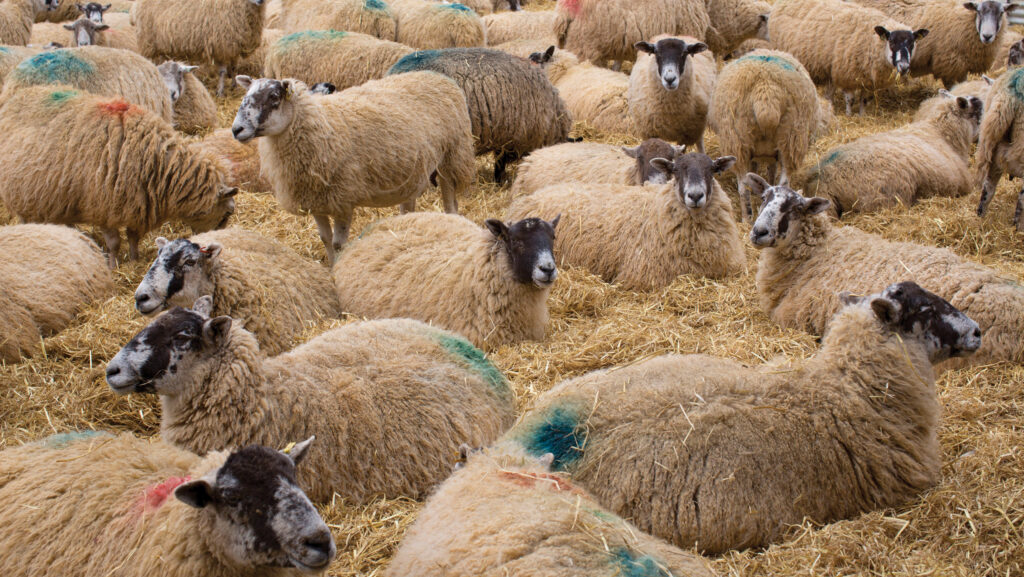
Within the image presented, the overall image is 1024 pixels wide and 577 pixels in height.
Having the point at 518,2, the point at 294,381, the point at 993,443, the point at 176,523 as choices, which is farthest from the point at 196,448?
A: the point at 518,2

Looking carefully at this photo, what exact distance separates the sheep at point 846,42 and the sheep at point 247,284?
342 inches

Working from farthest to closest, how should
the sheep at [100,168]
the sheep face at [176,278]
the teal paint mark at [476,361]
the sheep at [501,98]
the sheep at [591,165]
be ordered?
the sheep at [501,98] → the sheep at [591,165] → the sheep at [100,168] → the sheep face at [176,278] → the teal paint mark at [476,361]

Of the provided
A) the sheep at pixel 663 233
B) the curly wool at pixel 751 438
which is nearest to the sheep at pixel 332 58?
the sheep at pixel 663 233

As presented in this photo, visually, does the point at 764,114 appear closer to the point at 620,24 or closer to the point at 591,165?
A: the point at 591,165

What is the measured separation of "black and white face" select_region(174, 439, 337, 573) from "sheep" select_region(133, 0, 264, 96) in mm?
10648

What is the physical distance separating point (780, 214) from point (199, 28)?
30.6 ft

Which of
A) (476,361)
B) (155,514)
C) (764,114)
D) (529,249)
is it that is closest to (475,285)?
(529,249)

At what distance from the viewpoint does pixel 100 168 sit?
7.50m

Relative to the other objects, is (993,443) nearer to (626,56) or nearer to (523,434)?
(523,434)

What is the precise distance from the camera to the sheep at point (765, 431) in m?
3.99

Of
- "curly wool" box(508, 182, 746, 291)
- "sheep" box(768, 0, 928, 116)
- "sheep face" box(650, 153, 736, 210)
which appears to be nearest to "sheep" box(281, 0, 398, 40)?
"sheep" box(768, 0, 928, 116)

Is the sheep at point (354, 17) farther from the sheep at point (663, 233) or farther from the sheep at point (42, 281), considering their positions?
the sheep at point (42, 281)

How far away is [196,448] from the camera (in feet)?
14.7

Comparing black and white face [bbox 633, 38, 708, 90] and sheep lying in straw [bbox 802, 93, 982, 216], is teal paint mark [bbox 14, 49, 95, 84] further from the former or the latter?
sheep lying in straw [bbox 802, 93, 982, 216]
